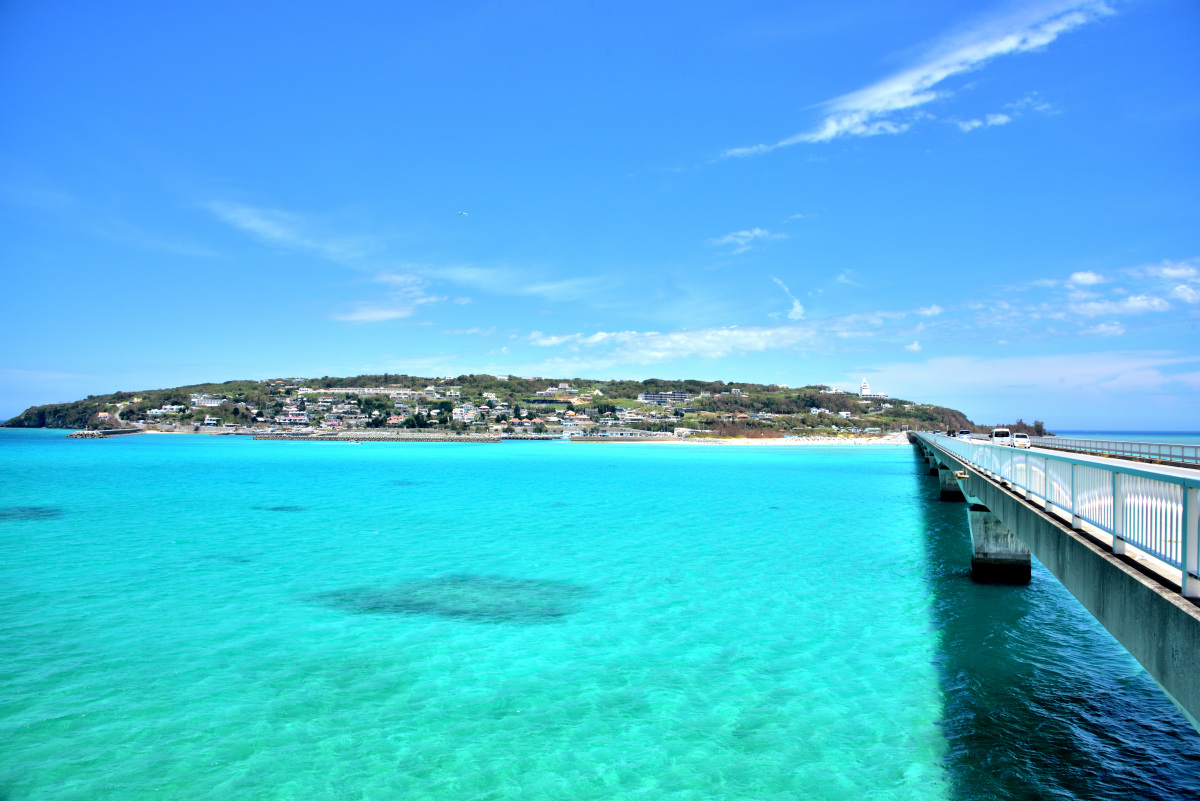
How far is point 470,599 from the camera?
17406 mm

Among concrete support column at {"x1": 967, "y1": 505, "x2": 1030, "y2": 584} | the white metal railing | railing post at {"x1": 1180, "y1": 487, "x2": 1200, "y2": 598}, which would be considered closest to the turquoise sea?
concrete support column at {"x1": 967, "y1": 505, "x2": 1030, "y2": 584}

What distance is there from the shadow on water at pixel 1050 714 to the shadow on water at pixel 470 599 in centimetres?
866

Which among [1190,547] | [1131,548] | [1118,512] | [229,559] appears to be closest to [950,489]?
[1131,548]

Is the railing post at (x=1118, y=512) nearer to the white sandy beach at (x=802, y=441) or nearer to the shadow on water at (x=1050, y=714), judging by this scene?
the shadow on water at (x=1050, y=714)

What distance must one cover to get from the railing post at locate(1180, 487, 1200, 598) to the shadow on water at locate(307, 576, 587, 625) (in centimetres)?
1228

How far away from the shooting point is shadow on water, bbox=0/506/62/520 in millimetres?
33094

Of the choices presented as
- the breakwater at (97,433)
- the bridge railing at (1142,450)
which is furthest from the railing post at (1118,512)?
the breakwater at (97,433)

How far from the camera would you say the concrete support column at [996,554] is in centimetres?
1906

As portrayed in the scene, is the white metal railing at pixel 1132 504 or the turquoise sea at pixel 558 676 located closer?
the white metal railing at pixel 1132 504

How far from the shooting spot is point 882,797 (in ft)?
27.3

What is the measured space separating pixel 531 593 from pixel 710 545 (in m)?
9.71

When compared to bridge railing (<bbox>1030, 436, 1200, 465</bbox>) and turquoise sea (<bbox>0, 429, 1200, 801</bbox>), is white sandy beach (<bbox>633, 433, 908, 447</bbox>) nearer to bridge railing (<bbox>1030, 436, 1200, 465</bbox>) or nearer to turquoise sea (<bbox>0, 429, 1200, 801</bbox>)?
bridge railing (<bbox>1030, 436, 1200, 465</bbox>)

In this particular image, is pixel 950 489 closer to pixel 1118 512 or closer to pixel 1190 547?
pixel 1118 512

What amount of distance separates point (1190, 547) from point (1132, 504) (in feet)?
5.65
